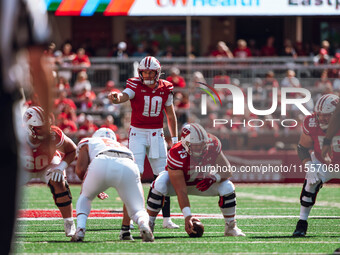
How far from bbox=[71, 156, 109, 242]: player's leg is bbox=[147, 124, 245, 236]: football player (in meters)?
0.90

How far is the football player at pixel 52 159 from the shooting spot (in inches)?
302

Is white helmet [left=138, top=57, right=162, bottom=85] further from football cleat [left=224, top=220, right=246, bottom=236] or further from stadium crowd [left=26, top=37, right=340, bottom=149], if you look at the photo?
stadium crowd [left=26, top=37, right=340, bottom=149]

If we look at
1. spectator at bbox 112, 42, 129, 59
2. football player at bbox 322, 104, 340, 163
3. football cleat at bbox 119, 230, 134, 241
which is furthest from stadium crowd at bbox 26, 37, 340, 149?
football cleat at bbox 119, 230, 134, 241

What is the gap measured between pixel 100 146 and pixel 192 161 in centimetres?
96

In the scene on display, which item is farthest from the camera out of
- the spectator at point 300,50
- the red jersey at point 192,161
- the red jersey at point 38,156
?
the spectator at point 300,50

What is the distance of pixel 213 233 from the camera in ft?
26.0

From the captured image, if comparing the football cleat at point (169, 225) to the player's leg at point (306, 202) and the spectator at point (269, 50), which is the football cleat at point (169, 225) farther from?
the spectator at point (269, 50)

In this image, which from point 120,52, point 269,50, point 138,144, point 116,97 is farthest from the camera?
point 269,50

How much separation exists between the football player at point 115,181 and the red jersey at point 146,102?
6.19ft

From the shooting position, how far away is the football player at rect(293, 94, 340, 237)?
7801 mm

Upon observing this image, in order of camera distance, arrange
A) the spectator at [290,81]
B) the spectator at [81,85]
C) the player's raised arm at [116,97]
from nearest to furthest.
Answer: the player's raised arm at [116,97] < the spectator at [81,85] < the spectator at [290,81]

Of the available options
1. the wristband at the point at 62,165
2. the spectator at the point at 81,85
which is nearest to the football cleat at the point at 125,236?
the wristband at the point at 62,165

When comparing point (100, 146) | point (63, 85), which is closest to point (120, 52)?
point (63, 85)

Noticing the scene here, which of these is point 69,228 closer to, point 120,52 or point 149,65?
point 149,65
